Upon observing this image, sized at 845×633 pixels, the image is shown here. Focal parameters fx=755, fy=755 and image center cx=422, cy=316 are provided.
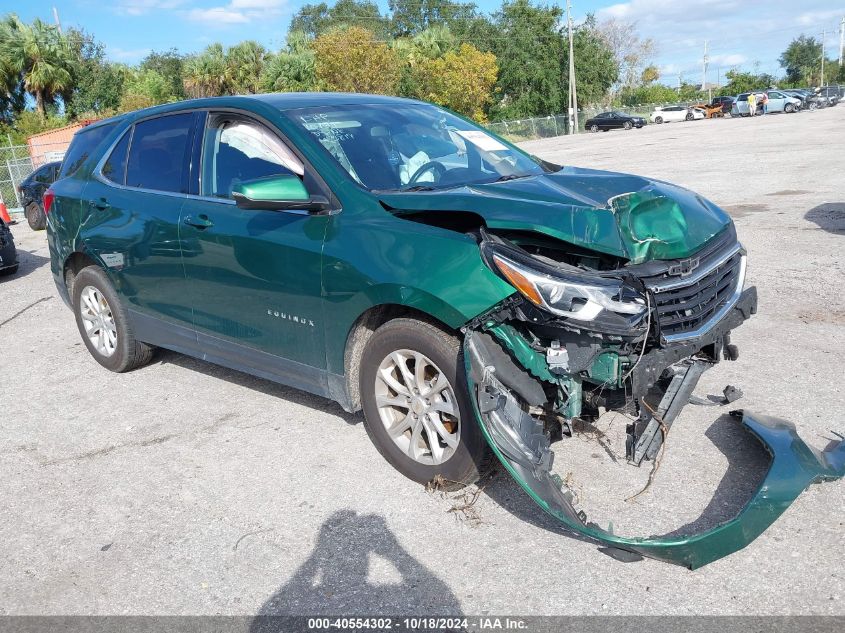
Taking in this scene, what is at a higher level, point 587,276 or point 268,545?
point 587,276

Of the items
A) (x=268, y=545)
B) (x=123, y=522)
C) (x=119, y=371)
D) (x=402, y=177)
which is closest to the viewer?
(x=268, y=545)

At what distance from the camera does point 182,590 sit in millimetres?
3178

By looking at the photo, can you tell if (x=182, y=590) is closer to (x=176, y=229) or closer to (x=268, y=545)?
(x=268, y=545)

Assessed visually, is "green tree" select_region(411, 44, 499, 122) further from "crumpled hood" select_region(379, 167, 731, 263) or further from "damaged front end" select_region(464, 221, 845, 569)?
"damaged front end" select_region(464, 221, 845, 569)

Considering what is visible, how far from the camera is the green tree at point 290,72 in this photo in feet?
138

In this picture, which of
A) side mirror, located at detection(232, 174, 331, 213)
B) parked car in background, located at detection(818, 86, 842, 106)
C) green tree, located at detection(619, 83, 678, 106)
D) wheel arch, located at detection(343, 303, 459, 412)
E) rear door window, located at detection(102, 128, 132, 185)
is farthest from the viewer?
green tree, located at detection(619, 83, 678, 106)

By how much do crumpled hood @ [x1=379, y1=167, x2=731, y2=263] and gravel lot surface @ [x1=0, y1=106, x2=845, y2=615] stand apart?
118 centimetres

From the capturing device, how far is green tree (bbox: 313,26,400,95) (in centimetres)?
4275

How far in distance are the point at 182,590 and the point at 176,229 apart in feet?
7.77

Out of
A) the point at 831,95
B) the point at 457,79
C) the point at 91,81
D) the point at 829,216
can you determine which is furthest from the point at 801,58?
the point at 829,216

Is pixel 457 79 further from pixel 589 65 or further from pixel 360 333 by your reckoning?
pixel 360 333

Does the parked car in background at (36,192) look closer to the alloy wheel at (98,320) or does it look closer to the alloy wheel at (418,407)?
the alloy wheel at (98,320)

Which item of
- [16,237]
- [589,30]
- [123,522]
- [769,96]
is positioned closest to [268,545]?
[123,522]

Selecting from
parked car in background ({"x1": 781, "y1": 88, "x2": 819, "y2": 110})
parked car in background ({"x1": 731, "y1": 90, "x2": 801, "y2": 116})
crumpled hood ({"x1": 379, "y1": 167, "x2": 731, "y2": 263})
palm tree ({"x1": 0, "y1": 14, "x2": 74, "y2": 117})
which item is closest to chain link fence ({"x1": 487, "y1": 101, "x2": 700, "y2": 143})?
parked car in background ({"x1": 731, "y1": 90, "x2": 801, "y2": 116})
